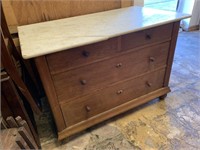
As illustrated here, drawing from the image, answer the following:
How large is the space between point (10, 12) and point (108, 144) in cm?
123

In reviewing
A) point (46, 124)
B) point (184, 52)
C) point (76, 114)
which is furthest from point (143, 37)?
point (184, 52)

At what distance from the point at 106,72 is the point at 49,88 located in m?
0.40

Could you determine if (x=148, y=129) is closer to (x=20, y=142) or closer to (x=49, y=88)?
(x=49, y=88)

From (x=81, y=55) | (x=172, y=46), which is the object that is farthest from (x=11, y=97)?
(x=172, y=46)

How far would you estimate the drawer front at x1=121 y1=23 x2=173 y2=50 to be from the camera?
3.76 feet

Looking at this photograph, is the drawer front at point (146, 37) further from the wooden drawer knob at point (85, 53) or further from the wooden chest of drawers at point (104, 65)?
the wooden drawer knob at point (85, 53)

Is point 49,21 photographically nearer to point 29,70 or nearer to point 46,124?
point 29,70

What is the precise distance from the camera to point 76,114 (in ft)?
4.13

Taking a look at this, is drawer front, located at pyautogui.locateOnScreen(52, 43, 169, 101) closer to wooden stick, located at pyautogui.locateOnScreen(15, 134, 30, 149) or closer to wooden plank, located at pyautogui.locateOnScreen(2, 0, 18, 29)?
wooden stick, located at pyautogui.locateOnScreen(15, 134, 30, 149)

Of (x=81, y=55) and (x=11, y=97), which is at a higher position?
(x=81, y=55)

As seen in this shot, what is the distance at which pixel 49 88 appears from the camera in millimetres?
1045

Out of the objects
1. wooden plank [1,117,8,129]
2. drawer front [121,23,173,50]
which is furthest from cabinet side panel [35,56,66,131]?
drawer front [121,23,173,50]

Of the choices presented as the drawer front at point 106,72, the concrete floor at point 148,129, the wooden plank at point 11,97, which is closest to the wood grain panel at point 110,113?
the concrete floor at point 148,129

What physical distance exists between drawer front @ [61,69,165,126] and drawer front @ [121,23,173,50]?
0.30m
